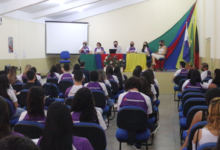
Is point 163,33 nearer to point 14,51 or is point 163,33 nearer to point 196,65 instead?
point 196,65

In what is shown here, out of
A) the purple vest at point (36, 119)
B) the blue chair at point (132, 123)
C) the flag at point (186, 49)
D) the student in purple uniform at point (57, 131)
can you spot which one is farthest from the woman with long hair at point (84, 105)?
the flag at point (186, 49)

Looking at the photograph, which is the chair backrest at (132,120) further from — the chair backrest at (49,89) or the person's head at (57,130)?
the chair backrest at (49,89)

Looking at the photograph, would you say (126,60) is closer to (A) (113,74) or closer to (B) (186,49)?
(B) (186,49)

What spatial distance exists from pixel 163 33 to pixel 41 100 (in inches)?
411

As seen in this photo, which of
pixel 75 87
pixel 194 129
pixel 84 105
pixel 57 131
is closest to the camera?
pixel 57 131

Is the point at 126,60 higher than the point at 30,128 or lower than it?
higher

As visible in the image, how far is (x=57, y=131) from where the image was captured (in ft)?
5.14

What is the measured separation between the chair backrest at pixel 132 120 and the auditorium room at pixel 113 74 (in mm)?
12

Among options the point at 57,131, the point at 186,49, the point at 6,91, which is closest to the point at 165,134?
the point at 6,91

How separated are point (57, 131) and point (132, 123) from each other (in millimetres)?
1578

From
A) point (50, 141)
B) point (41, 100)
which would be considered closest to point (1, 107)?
point (50, 141)

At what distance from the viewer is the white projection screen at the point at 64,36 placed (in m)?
12.7

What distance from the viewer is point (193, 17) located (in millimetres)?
10969

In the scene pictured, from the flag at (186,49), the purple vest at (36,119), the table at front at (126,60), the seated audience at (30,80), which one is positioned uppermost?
the flag at (186,49)
